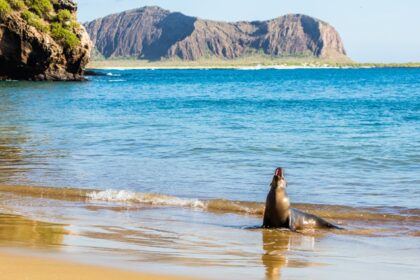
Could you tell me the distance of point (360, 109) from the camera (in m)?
44.0

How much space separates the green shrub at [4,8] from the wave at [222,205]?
62.4 m

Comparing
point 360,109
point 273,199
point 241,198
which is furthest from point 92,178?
point 360,109

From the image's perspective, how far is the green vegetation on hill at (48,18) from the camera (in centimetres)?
7512

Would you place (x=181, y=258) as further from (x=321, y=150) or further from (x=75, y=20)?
(x=75, y=20)

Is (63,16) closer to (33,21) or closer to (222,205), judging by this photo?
(33,21)

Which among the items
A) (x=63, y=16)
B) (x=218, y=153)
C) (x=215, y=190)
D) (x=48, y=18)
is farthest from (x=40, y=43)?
(x=215, y=190)

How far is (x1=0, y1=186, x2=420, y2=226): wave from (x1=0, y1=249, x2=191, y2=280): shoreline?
597 centimetres

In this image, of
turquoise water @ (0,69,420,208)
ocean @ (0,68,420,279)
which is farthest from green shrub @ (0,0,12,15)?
ocean @ (0,68,420,279)

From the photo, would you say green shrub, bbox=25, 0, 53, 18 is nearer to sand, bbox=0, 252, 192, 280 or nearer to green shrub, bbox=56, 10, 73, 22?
green shrub, bbox=56, 10, 73, 22

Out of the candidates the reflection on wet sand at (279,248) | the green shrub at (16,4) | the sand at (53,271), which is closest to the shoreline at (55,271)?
the sand at (53,271)

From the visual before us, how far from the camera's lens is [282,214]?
10.9 m

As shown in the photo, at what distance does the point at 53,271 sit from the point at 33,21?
234ft

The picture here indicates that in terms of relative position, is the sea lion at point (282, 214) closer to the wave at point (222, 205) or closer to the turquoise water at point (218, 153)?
the wave at point (222, 205)

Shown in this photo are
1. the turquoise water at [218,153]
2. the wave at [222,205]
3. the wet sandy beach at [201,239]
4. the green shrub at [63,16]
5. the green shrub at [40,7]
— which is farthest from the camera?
the green shrub at [63,16]
